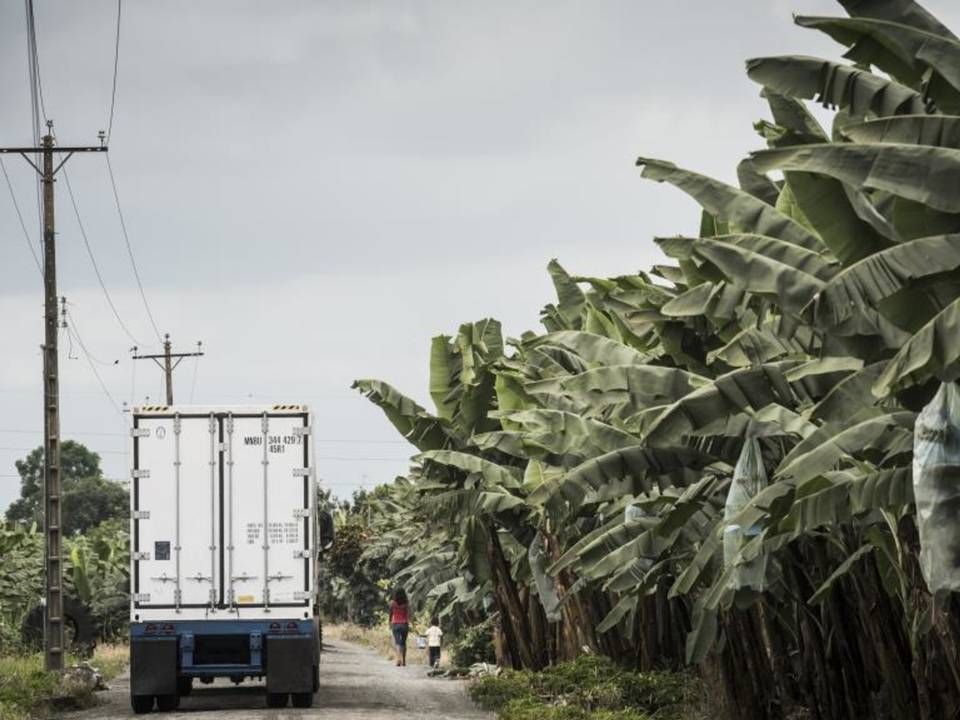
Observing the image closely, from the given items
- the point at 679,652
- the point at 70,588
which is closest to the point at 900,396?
the point at 679,652

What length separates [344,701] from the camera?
25.5 metres

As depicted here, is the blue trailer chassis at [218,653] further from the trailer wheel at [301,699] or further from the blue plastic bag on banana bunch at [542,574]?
the blue plastic bag on banana bunch at [542,574]

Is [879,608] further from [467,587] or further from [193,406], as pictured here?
[467,587]

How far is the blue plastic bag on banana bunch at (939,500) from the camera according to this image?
11.2m

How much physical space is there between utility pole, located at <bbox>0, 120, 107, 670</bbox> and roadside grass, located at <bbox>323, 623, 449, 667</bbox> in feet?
51.5

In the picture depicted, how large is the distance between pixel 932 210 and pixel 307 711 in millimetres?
13957

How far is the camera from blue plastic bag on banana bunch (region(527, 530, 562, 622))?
27.1 meters

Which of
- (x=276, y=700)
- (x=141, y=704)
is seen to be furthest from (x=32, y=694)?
(x=276, y=700)

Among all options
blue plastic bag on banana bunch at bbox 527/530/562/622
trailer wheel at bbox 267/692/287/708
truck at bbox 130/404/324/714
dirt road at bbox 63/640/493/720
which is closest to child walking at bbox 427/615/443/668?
dirt road at bbox 63/640/493/720

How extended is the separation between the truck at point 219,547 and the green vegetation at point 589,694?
10.8ft

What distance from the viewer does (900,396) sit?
A: 13070 mm

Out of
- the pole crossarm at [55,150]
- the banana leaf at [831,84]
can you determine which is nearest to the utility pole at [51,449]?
the pole crossarm at [55,150]

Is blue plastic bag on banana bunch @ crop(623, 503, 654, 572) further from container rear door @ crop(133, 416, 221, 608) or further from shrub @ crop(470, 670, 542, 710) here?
container rear door @ crop(133, 416, 221, 608)

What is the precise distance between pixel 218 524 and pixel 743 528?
9.94m
